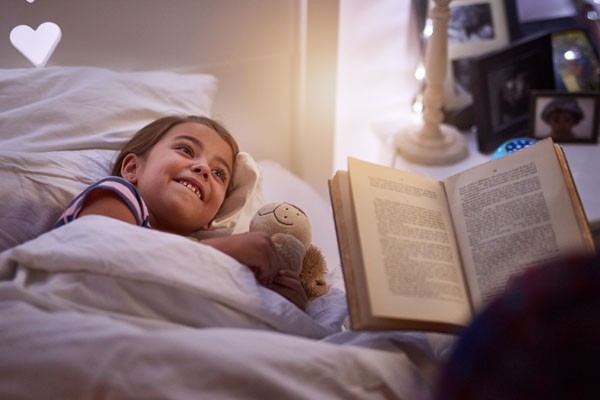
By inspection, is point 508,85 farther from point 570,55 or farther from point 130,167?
point 130,167

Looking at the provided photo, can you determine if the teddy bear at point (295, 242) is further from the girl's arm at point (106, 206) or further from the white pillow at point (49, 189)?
the girl's arm at point (106, 206)

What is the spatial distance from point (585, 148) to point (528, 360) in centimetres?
119

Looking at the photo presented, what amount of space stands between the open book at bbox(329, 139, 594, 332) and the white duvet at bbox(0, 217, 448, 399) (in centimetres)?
7

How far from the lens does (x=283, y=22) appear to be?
141 cm

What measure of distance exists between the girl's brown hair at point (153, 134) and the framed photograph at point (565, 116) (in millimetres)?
830

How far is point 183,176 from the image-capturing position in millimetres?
1001

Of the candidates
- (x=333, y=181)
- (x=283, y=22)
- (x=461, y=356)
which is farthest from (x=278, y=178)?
(x=461, y=356)

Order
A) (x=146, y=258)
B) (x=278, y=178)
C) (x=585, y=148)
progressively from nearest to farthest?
(x=146, y=258)
(x=278, y=178)
(x=585, y=148)

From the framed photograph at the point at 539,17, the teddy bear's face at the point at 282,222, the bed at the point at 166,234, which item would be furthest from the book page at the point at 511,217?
the framed photograph at the point at 539,17

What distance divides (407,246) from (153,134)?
0.51 m

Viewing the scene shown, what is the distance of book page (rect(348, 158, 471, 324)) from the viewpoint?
78cm

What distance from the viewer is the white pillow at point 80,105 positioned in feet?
3.55

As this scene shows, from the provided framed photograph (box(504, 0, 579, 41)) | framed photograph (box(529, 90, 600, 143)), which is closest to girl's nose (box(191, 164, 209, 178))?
framed photograph (box(529, 90, 600, 143))

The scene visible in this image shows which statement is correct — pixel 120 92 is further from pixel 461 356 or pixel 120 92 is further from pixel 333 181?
pixel 461 356
